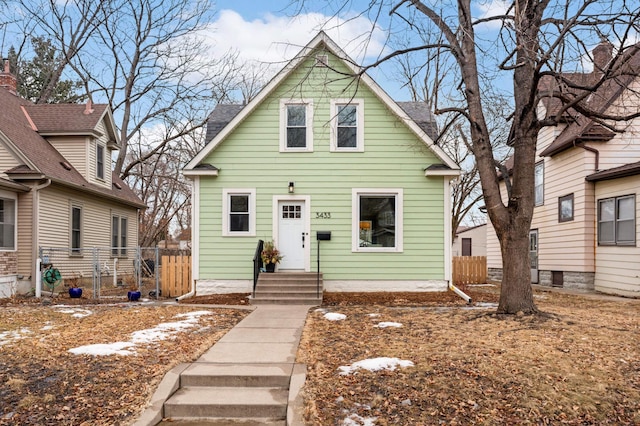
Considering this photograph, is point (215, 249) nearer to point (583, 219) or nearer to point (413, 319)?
point (413, 319)

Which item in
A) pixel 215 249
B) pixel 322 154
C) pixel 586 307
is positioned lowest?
pixel 586 307

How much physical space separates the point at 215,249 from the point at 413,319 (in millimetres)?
6365

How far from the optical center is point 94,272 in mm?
12938

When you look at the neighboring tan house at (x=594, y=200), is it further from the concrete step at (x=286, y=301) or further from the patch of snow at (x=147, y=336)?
the patch of snow at (x=147, y=336)

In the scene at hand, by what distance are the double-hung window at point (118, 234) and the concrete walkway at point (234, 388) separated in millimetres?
13890

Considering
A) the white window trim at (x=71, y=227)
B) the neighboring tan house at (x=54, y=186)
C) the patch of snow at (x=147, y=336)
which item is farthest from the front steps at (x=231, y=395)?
the white window trim at (x=71, y=227)

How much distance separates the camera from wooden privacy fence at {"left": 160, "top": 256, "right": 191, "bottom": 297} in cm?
1334

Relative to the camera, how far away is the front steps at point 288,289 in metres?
11.2

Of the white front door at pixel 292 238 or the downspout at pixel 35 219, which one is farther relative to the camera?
the downspout at pixel 35 219

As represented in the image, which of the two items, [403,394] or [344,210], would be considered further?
[344,210]

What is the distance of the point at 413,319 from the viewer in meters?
8.54

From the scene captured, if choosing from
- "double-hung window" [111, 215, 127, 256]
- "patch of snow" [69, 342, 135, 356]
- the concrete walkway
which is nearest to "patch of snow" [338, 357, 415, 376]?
the concrete walkway

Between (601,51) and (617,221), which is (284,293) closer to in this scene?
(601,51)

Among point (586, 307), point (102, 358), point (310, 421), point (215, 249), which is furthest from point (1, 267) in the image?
point (586, 307)
